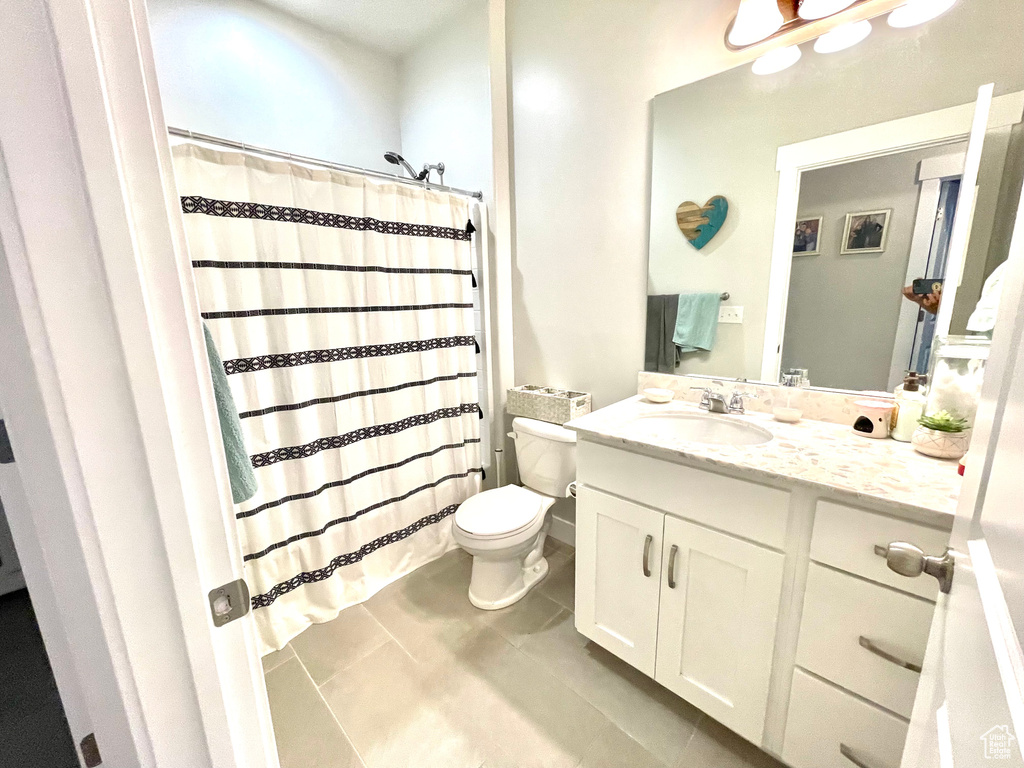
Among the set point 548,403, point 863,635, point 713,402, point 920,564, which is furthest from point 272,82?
point 863,635

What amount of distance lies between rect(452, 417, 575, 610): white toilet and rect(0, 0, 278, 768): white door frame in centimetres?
115

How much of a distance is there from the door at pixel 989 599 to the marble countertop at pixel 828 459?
0.98ft

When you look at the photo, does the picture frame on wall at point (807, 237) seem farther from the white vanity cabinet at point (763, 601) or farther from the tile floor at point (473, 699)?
the tile floor at point (473, 699)

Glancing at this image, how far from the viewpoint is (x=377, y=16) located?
6.68 feet

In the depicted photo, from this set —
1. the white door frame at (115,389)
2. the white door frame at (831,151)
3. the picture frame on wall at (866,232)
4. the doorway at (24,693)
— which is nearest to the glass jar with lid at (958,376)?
the white door frame at (831,151)

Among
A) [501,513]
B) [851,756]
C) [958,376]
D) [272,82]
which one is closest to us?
[851,756]

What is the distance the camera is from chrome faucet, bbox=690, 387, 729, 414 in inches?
57.1

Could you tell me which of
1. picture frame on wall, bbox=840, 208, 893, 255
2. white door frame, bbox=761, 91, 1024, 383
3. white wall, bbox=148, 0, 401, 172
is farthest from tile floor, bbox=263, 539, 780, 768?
white wall, bbox=148, 0, 401, 172

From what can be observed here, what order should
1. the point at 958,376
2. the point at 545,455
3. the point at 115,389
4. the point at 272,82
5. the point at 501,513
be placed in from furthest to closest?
the point at 272,82, the point at 545,455, the point at 501,513, the point at 958,376, the point at 115,389

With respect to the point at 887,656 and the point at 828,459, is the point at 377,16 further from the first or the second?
the point at 887,656

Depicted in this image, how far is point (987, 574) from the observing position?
1.40ft

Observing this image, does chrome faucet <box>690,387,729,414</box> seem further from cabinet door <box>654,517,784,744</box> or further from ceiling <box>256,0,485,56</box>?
ceiling <box>256,0,485,56</box>

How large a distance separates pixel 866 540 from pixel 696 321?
3.02 ft

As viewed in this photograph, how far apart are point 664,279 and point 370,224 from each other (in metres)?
1.22
